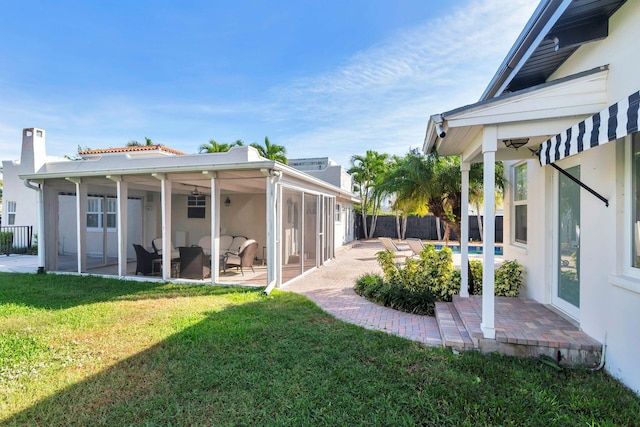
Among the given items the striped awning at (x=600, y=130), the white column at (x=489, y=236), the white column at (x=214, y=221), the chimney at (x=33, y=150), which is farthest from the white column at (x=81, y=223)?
the striped awning at (x=600, y=130)

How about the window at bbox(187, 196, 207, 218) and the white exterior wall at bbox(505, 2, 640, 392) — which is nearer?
the white exterior wall at bbox(505, 2, 640, 392)

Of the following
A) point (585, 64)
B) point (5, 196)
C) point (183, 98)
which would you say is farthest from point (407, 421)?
point (5, 196)

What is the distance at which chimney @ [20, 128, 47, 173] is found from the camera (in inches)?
586

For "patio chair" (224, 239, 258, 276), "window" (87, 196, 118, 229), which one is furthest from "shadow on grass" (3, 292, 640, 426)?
"window" (87, 196, 118, 229)

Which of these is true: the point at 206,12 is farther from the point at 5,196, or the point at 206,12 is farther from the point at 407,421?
the point at 5,196

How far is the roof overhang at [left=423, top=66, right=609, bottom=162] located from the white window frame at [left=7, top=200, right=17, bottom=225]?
2213cm

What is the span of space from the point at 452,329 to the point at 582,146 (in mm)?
3105

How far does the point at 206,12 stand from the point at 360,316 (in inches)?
406

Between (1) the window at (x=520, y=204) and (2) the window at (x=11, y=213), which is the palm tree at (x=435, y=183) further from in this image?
(2) the window at (x=11, y=213)

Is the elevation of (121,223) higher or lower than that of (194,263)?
higher

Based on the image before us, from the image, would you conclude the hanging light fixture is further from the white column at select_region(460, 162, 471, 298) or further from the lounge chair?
the lounge chair

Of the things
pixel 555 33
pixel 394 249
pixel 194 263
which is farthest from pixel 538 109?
pixel 394 249

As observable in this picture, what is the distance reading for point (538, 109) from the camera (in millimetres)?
4273

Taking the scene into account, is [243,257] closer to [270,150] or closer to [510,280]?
[510,280]
